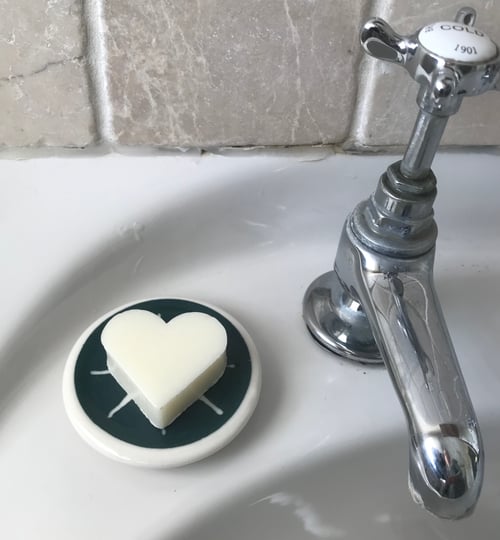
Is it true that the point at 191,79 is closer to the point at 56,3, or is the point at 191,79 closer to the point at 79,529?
the point at 56,3

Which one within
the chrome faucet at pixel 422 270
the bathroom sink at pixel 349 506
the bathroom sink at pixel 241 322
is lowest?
the bathroom sink at pixel 349 506

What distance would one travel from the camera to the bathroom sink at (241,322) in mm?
247

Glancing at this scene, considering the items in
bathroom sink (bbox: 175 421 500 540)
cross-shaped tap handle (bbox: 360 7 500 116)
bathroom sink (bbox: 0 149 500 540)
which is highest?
cross-shaped tap handle (bbox: 360 7 500 116)

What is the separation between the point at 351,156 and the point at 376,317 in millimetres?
98

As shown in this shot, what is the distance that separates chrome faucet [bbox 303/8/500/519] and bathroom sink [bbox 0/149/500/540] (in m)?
0.05

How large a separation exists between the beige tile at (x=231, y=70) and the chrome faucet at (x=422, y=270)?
2.1 inches

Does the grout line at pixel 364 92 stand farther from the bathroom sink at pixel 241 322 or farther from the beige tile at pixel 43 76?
the beige tile at pixel 43 76

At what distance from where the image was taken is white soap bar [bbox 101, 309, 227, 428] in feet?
0.80

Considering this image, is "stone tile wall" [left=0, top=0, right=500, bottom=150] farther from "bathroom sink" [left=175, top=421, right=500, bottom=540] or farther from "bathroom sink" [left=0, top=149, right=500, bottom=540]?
"bathroom sink" [left=175, top=421, right=500, bottom=540]

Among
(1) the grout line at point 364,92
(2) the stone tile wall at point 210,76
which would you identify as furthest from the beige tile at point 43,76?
(1) the grout line at point 364,92

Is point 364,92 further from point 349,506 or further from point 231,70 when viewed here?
point 349,506

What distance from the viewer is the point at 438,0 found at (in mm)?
267

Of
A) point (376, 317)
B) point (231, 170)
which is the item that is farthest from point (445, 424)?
point (231, 170)

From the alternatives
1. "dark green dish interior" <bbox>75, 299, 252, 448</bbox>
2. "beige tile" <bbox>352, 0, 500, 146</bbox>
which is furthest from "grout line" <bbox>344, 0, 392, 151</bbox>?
"dark green dish interior" <bbox>75, 299, 252, 448</bbox>
